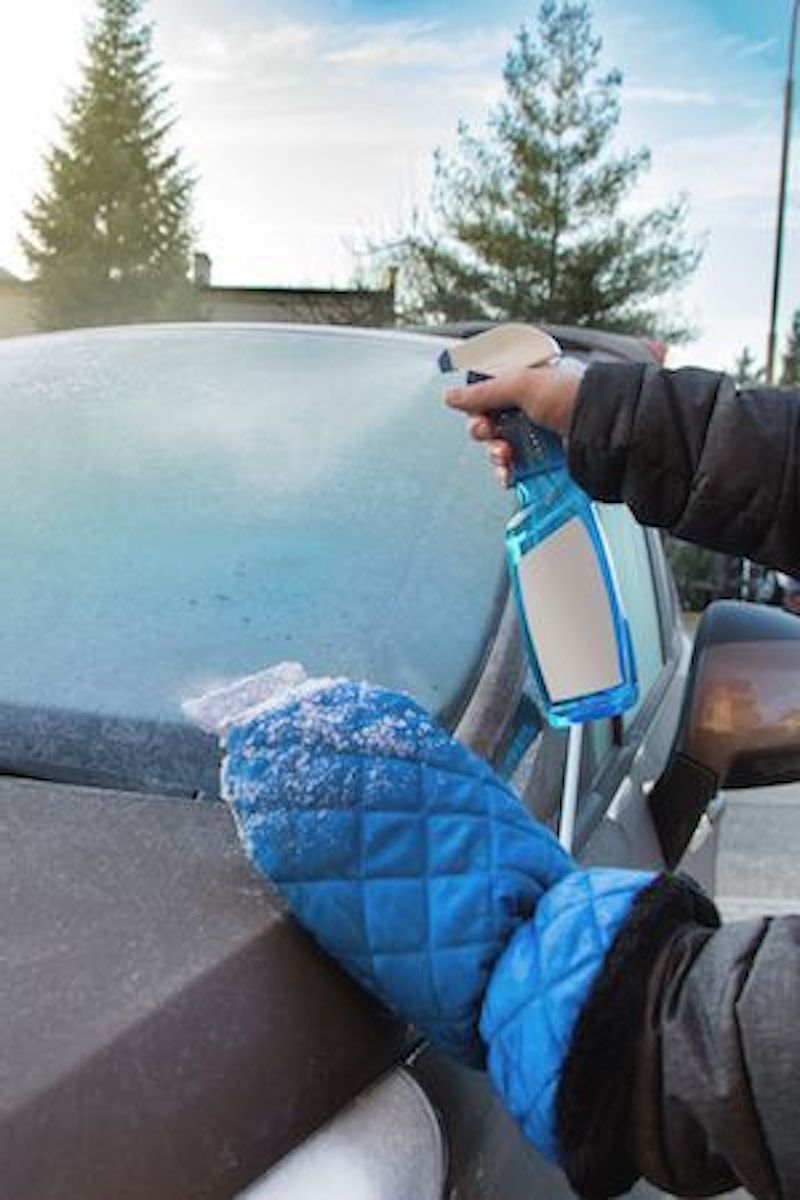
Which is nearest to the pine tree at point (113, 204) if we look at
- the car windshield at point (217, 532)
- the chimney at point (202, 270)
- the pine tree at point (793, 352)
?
the chimney at point (202, 270)

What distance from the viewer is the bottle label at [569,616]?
4.70 feet

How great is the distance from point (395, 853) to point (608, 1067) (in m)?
0.19

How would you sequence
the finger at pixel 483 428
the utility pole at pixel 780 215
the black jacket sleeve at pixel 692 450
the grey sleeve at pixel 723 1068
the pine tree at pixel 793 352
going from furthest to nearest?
the pine tree at pixel 793 352 → the utility pole at pixel 780 215 → the finger at pixel 483 428 → the black jacket sleeve at pixel 692 450 → the grey sleeve at pixel 723 1068

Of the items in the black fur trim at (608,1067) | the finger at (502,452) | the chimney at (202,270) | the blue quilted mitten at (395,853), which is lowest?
the chimney at (202,270)

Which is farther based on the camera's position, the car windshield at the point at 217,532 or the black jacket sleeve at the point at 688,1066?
the car windshield at the point at 217,532

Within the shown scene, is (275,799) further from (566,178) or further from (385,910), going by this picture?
(566,178)

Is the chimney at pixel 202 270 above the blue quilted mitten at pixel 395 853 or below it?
below

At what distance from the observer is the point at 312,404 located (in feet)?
6.22

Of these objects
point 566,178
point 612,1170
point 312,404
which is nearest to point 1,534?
point 312,404

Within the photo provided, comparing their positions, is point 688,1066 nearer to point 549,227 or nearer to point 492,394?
point 492,394

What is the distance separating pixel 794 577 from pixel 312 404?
0.72m

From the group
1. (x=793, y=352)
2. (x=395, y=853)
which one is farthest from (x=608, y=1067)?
(x=793, y=352)

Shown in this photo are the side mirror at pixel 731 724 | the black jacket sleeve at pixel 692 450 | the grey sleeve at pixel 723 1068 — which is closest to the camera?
the grey sleeve at pixel 723 1068

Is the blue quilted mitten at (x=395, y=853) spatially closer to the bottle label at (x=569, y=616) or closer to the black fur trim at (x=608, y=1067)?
the black fur trim at (x=608, y=1067)
